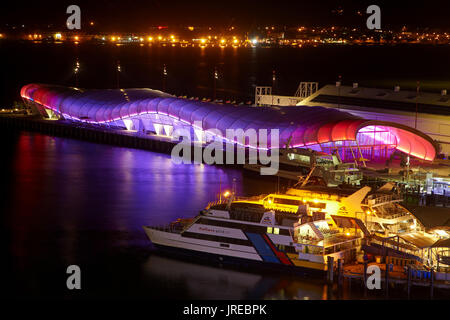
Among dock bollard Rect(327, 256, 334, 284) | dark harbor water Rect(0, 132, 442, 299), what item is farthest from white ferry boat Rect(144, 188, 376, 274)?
dark harbor water Rect(0, 132, 442, 299)

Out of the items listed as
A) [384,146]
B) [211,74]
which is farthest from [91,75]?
[384,146]

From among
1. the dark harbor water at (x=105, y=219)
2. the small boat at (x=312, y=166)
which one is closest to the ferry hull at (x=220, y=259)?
the dark harbor water at (x=105, y=219)

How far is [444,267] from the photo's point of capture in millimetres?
28281

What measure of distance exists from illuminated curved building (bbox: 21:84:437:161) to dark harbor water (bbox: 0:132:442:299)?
10.7 ft

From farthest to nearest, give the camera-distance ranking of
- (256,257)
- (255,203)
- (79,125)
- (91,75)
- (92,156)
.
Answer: (91,75)
(79,125)
(92,156)
(255,203)
(256,257)

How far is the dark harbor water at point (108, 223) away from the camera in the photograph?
28641 mm

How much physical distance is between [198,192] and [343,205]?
1332 cm

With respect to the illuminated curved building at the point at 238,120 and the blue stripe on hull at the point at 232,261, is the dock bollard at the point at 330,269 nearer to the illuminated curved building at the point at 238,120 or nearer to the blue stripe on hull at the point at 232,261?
the blue stripe on hull at the point at 232,261

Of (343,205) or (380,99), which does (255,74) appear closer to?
(380,99)

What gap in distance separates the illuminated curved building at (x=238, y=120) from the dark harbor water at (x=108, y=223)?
10.7 feet

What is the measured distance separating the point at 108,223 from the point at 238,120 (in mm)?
18053

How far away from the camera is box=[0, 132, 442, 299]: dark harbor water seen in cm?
2864

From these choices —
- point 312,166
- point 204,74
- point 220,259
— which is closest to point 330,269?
point 220,259

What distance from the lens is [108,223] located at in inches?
1468
